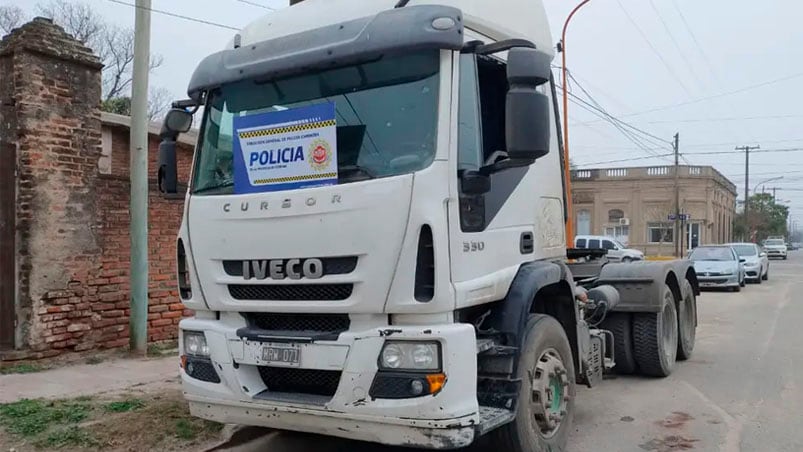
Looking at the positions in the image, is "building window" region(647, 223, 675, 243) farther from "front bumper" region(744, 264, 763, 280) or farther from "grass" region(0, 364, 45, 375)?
"grass" region(0, 364, 45, 375)

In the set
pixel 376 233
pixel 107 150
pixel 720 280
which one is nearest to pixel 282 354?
pixel 376 233

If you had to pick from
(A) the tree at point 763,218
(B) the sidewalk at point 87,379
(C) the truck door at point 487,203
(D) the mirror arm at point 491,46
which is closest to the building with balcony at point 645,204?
(A) the tree at point 763,218

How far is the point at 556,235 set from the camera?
5590 mm

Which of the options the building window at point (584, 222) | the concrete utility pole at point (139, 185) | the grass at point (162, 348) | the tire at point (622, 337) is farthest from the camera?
the building window at point (584, 222)

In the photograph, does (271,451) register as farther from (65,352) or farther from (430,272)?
(65,352)

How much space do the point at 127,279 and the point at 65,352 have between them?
46.4 inches

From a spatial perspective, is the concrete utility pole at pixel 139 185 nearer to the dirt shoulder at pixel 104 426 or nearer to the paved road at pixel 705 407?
the dirt shoulder at pixel 104 426

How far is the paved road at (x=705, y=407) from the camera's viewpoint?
5727 millimetres

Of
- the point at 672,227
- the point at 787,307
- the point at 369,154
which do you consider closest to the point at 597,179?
the point at 672,227

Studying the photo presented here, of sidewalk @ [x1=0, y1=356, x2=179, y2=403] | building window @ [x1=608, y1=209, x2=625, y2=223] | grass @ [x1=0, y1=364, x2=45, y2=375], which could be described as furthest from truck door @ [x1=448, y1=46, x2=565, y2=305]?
building window @ [x1=608, y1=209, x2=625, y2=223]

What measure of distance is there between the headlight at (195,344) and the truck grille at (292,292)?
42 centimetres

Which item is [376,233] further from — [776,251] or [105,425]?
[776,251]

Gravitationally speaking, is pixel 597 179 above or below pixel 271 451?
above

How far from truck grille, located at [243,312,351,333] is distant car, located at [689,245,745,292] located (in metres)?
19.9
